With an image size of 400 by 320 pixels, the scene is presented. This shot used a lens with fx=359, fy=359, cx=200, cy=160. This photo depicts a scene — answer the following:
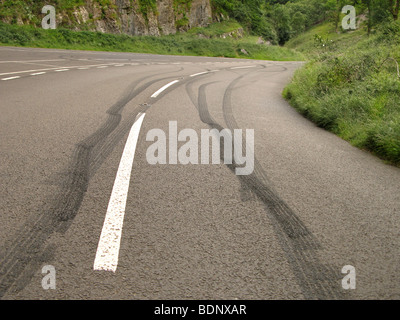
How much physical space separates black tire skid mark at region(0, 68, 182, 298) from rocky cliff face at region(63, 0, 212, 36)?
32877 mm

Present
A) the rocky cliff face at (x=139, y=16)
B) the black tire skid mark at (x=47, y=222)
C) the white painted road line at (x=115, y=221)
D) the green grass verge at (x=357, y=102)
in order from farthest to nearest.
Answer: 1. the rocky cliff face at (x=139, y=16)
2. the green grass verge at (x=357, y=102)
3. the white painted road line at (x=115, y=221)
4. the black tire skid mark at (x=47, y=222)

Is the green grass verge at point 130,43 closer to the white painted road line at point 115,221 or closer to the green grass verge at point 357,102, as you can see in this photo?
the green grass verge at point 357,102

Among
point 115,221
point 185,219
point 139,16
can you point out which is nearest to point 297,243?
point 185,219

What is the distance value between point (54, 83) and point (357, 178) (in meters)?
9.06

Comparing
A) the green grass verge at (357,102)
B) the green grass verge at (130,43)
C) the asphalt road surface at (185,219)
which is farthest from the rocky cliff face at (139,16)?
→ the asphalt road surface at (185,219)

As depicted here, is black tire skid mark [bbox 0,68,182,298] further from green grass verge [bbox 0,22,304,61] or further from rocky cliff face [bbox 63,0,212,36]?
rocky cliff face [bbox 63,0,212,36]

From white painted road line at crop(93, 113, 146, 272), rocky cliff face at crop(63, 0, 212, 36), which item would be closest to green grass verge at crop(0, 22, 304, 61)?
rocky cliff face at crop(63, 0, 212, 36)

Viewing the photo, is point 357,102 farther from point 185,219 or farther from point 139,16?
point 139,16

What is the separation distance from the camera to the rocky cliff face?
3507 centimetres

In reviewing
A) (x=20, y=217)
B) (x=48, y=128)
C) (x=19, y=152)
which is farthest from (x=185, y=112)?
(x=20, y=217)

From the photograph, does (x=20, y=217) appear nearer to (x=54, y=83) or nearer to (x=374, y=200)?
(x=374, y=200)

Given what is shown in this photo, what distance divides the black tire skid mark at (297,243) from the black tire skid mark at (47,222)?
1.74 metres

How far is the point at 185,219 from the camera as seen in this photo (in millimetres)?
3154

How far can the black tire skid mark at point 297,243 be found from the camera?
2.38 meters
